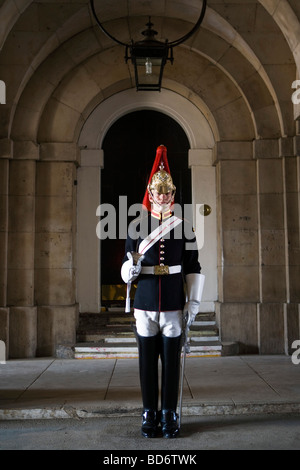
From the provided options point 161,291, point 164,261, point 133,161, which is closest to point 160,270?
point 164,261

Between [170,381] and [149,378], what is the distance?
0.20 metres

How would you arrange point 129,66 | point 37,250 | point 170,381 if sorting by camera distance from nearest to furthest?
1. point 170,381
2. point 37,250
3. point 129,66

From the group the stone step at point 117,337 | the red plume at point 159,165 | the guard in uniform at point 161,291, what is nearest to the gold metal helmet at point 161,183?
the guard in uniform at point 161,291

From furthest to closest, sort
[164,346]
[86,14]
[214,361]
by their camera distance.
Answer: [86,14], [214,361], [164,346]

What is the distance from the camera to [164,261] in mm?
4664

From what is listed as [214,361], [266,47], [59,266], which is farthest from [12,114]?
[214,361]

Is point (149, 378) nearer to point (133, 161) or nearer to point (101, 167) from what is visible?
point (101, 167)

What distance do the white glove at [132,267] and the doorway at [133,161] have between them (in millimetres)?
4673

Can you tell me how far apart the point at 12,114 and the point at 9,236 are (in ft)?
6.97

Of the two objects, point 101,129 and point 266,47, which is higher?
point 266,47

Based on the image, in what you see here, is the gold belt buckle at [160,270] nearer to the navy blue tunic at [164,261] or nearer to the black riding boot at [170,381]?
the navy blue tunic at [164,261]

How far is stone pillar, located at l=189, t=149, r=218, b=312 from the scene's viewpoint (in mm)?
9094

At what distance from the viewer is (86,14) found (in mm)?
8242
